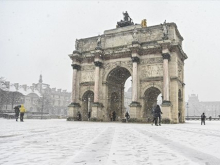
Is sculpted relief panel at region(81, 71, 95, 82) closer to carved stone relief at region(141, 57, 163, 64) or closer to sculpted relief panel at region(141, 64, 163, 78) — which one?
sculpted relief panel at region(141, 64, 163, 78)

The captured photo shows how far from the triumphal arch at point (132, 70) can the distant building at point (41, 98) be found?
49.8m

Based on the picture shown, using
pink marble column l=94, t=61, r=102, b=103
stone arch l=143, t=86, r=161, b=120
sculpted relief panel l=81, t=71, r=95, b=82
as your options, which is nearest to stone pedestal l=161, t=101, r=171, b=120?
stone arch l=143, t=86, r=161, b=120

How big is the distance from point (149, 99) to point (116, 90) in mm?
4894

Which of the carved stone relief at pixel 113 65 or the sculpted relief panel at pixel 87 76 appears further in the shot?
the sculpted relief panel at pixel 87 76

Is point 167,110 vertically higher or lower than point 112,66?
lower

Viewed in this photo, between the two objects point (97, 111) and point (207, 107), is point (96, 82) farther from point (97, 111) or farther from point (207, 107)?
point (207, 107)

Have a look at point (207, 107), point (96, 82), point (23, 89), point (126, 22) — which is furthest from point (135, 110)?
point (207, 107)

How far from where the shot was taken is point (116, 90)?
30.5 meters

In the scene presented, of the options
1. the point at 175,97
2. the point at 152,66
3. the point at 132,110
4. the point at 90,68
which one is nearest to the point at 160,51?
the point at 152,66

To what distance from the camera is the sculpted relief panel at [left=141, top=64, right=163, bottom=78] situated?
2483 centimetres

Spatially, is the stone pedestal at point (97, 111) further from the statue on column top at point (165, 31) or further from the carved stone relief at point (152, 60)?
the statue on column top at point (165, 31)

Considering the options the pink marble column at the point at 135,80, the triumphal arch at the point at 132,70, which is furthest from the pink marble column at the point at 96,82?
the pink marble column at the point at 135,80

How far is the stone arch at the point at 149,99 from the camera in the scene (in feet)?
84.7

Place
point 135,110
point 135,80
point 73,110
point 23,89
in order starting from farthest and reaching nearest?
point 23,89 < point 73,110 < point 135,80 < point 135,110
